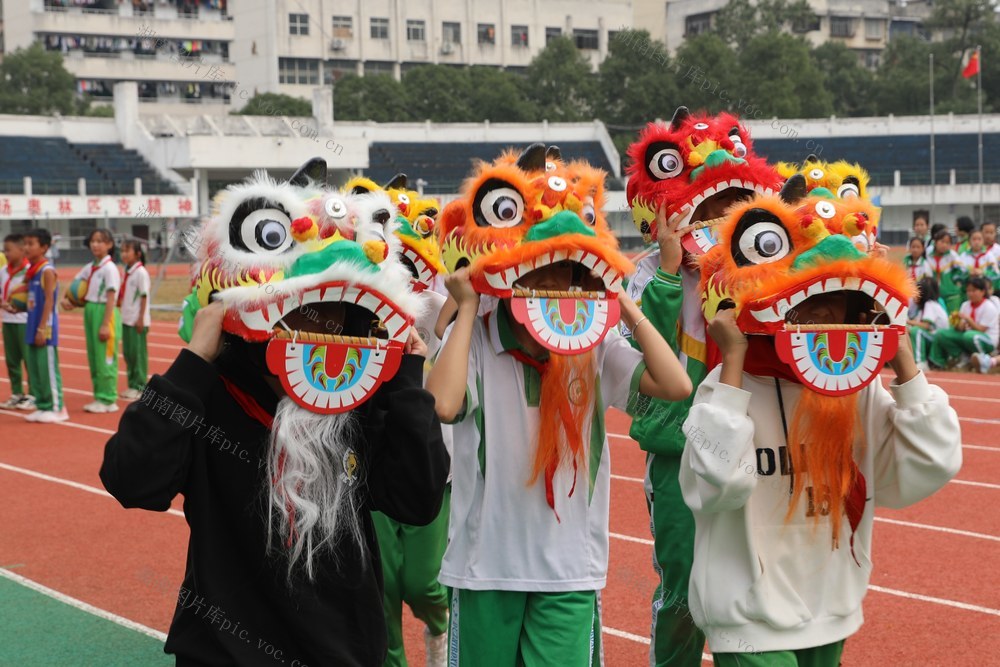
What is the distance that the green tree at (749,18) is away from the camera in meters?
81.6

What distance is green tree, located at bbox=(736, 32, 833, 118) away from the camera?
66.2 meters

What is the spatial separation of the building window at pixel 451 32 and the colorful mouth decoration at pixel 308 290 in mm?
82216

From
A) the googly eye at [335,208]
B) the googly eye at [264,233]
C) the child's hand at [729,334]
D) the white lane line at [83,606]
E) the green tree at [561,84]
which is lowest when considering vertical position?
the white lane line at [83,606]

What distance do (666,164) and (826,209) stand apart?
151 cm

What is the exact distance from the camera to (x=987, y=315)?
15320 millimetres

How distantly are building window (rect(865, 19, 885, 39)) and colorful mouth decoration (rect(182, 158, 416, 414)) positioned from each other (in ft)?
327

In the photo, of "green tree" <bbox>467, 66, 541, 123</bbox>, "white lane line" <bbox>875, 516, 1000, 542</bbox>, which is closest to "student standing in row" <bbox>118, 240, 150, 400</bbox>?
"white lane line" <bbox>875, 516, 1000, 542</bbox>

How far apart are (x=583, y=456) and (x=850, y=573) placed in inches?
32.6

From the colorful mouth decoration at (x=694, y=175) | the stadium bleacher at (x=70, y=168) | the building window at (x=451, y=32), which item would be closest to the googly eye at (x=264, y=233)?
the colorful mouth decoration at (x=694, y=175)

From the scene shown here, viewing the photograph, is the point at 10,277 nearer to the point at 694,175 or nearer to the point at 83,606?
the point at 83,606

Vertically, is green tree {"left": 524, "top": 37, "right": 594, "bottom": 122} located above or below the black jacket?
above

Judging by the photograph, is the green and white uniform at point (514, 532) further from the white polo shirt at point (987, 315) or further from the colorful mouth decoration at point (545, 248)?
the white polo shirt at point (987, 315)

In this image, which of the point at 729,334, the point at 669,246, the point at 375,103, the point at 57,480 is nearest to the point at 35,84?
the point at 375,103

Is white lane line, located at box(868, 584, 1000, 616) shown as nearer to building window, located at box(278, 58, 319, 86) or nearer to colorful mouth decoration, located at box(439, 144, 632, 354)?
colorful mouth decoration, located at box(439, 144, 632, 354)
